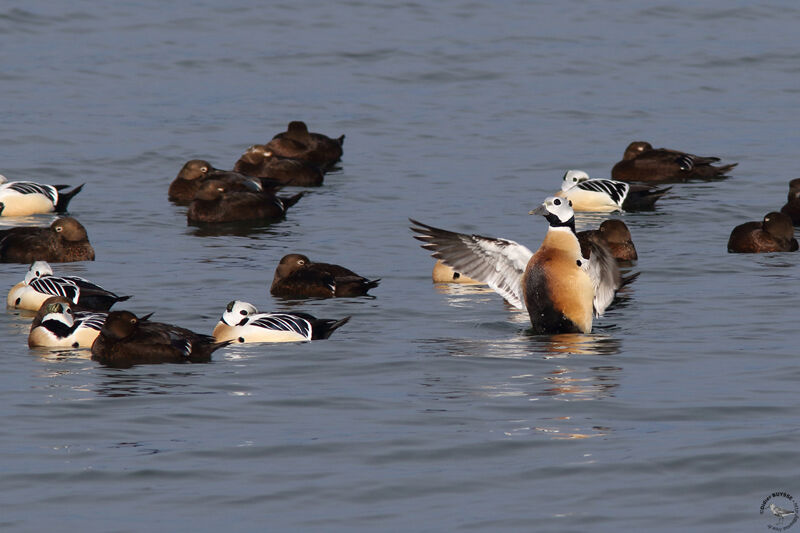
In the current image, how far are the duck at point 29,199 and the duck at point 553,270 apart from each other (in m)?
8.66

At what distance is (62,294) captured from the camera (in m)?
14.5

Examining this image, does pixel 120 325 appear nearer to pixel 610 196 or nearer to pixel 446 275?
pixel 446 275

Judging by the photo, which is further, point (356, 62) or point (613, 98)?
point (356, 62)

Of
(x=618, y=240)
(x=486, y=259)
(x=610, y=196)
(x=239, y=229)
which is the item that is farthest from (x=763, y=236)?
(x=239, y=229)

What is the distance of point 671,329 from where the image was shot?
13.7 meters

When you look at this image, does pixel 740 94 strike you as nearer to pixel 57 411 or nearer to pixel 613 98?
pixel 613 98

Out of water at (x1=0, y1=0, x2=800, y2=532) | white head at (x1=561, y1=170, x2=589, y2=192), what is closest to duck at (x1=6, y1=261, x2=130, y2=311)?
water at (x1=0, y1=0, x2=800, y2=532)

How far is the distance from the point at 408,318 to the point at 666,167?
1097 centimetres

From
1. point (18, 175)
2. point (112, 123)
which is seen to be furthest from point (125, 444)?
point (112, 123)

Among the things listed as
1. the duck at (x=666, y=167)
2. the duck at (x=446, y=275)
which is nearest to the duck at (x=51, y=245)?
the duck at (x=446, y=275)

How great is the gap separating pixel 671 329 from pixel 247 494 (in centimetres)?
607

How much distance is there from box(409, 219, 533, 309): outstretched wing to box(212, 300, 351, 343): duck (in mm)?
1852

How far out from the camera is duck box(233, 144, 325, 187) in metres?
24.5

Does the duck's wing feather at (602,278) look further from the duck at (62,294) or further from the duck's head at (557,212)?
the duck at (62,294)
